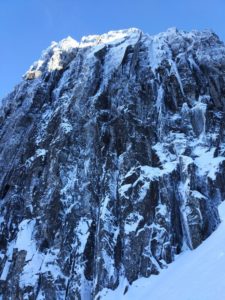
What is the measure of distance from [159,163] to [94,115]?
12137 mm

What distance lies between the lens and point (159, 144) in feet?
153

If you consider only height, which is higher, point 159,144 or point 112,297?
point 159,144

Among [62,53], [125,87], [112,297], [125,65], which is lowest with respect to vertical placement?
[112,297]

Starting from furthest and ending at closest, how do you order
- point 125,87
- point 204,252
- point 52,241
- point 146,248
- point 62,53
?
point 62,53, point 125,87, point 52,241, point 146,248, point 204,252

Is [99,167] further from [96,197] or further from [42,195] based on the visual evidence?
[42,195]

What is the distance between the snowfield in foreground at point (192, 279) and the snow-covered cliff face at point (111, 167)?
113 centimetres

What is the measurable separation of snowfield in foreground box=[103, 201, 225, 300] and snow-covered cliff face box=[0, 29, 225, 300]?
44.6 inches

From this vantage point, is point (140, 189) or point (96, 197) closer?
point (140, 189)

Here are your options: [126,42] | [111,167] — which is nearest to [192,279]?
[111,167]

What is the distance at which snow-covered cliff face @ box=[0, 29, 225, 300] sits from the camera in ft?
125

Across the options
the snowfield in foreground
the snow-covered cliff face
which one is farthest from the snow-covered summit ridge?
the snowfield in foreground

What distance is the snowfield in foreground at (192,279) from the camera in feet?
92.9

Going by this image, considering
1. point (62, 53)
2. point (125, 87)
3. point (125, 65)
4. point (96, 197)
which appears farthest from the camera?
point (62, 53)

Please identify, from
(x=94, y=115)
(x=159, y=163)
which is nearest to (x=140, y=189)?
(x=159, y=163)
